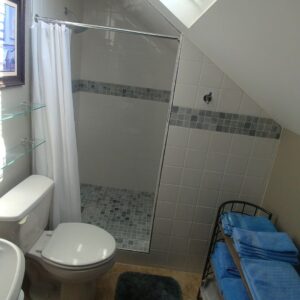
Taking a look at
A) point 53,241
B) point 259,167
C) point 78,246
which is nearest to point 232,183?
point 259,167

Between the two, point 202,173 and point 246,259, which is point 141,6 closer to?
point 202,173

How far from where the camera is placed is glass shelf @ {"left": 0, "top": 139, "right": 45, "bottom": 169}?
144cm

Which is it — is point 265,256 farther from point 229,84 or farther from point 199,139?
point 229,84

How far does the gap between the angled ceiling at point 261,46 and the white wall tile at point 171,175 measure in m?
0.70

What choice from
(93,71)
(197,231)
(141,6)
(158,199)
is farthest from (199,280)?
(141,6)

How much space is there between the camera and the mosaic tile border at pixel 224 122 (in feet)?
6.01

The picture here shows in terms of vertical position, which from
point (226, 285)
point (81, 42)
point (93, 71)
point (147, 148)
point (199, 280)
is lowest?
point (199, 280)

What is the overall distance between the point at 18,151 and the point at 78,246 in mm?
637

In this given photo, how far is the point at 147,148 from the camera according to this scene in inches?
114

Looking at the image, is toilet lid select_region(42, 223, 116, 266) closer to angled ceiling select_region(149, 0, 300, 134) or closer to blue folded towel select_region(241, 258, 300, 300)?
blue folded towel select_region(241, 258, 300, 300)

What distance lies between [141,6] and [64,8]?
617 mm

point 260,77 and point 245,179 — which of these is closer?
point 260,77

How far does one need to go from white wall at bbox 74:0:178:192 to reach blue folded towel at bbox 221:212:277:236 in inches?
52.7

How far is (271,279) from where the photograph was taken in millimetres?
1196
